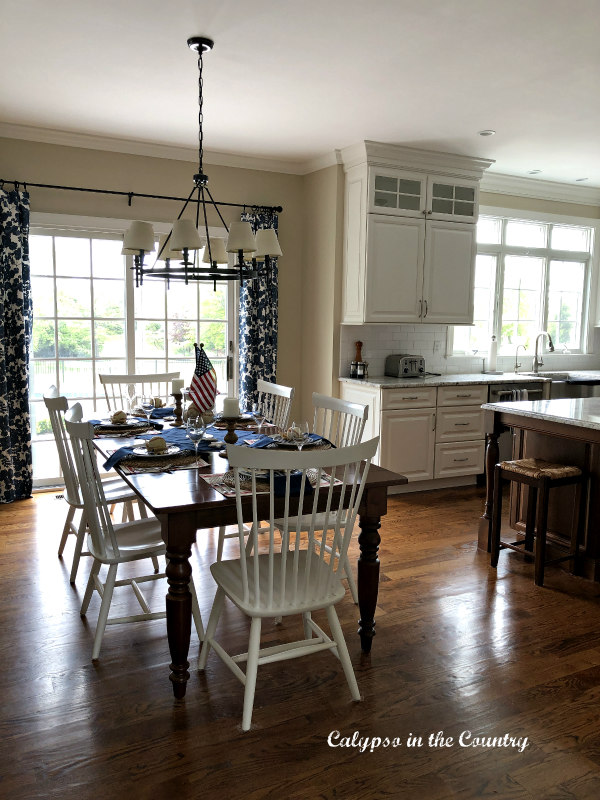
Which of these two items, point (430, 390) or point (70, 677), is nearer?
point (70, 677)

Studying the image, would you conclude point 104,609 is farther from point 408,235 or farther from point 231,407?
point 408,235

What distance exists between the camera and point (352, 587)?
305cm

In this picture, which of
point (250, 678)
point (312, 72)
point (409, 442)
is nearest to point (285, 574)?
point (250, 678)

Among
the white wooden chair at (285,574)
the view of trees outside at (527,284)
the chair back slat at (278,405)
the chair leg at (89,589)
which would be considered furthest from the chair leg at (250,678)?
the view of trees outside at (527,284)

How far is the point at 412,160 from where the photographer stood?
508 centimetres

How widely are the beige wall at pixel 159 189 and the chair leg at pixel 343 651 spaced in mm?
3564

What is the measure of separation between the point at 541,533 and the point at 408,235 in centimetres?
277

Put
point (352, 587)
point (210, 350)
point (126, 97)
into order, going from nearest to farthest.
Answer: point (352, 587) → point (126, 97) → point (210, 350)

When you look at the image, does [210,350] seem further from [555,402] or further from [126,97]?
[555,402]

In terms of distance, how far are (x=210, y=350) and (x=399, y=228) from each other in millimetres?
1884

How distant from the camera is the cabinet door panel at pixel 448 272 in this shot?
5316mm

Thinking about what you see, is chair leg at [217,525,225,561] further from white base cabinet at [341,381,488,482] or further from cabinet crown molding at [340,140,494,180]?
cabinet crown molding at [340,140,494,180]

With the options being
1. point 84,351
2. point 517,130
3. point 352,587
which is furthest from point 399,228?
point 352,587

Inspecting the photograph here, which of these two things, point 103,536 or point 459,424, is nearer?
point 103,536
